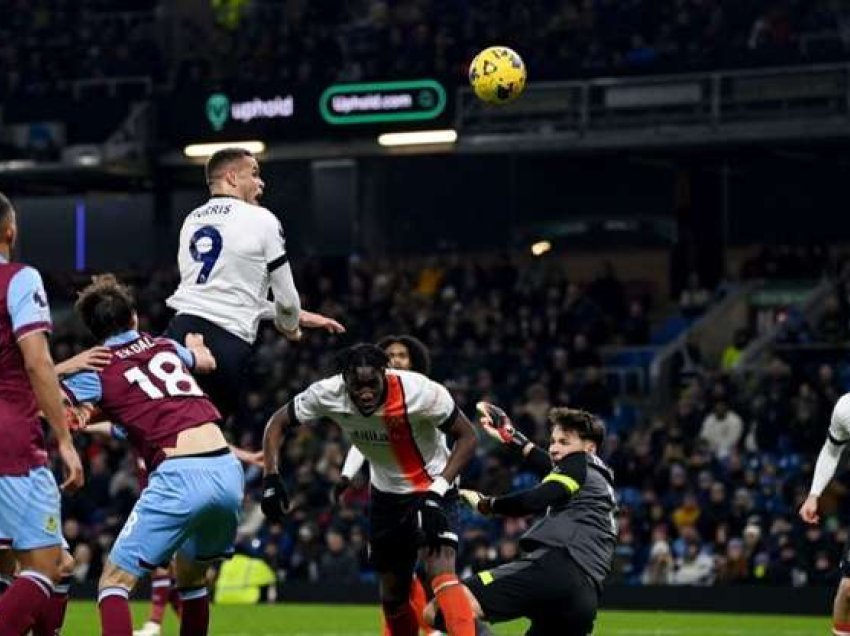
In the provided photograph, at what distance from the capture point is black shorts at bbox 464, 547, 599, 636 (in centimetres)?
1091

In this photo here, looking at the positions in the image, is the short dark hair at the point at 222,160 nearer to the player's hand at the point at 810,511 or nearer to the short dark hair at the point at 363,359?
the short dark hair at the point at 363,359

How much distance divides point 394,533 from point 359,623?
28.9 ft

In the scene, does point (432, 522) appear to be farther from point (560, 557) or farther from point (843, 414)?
point (843, 414)

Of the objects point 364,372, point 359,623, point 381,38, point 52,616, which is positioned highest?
point 381,38

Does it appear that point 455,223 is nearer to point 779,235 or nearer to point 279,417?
point 779,235

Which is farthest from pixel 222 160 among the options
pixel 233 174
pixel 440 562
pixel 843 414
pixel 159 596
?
pixel 159 596

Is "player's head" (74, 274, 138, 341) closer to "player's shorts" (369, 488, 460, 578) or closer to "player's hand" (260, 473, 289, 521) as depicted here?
"player's hand" (260, 473, 289, 521)

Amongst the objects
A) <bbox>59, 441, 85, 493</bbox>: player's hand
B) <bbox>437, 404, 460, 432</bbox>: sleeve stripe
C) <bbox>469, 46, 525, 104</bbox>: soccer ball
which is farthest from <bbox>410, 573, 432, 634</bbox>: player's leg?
<bbox>469, 46, 525, 104</bbox>: soccer ball

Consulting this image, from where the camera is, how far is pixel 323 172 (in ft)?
128

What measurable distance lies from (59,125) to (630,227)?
34.1ft

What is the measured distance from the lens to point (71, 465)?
9508mm

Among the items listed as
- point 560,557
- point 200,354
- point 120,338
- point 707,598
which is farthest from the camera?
point 707,598

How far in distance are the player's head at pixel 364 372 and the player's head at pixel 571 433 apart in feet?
A: 3.48

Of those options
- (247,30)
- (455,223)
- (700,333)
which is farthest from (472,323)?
(247,30)
